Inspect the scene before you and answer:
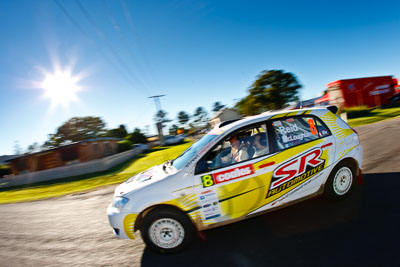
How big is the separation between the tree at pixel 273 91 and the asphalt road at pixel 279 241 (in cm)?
3561

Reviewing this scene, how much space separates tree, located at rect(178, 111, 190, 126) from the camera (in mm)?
113250

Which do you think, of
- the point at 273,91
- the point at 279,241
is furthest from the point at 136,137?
the point at 279,241

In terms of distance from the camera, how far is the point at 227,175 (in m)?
3.17

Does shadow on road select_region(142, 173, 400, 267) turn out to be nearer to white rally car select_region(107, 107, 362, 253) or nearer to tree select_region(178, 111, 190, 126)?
white rally car select_region(107, 107, 362, 253)

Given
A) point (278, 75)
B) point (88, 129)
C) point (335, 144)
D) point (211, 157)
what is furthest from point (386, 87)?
point (88, 129)

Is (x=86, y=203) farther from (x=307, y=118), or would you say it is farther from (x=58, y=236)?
(x=307, y=118)

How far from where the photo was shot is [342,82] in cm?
2680

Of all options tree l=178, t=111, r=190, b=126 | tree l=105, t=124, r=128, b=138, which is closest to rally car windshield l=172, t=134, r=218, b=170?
tree l=105, t=124, r=128, b=138

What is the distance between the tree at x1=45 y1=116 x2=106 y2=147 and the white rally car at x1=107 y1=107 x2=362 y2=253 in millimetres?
77884

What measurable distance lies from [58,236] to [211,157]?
3979 mm

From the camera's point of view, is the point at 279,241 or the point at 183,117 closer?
the point at 279,241

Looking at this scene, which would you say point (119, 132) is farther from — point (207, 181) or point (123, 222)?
point (207, 181)

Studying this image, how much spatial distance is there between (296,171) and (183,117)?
366ft

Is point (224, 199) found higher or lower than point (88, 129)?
lower
